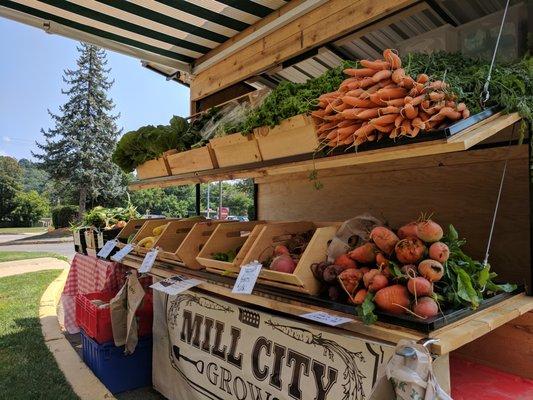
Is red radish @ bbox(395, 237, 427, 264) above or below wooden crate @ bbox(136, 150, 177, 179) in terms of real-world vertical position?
below

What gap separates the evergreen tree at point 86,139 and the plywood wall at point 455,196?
2623 centimetres

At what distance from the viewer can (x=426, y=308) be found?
1408 mm

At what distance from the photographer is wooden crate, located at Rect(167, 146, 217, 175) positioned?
3017 millimetres

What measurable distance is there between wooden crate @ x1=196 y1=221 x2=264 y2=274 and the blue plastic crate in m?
1.33

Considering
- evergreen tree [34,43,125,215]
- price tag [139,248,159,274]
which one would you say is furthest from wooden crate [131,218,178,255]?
evergreen tree [34,43,125,215]

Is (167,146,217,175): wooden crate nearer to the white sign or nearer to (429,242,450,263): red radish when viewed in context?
the white sign

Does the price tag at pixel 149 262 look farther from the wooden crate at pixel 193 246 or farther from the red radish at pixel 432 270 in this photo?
the red radish at pixel 432 270

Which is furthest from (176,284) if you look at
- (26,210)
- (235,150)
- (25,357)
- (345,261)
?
(26,210)

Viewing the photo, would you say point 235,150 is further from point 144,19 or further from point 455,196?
point 144,19

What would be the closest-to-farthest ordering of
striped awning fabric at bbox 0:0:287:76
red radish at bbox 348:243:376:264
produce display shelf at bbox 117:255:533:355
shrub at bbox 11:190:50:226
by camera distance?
produce display shelf at bbox 117:255:533:355, red radish at bbox 348:243:376:264, striped awning fabric at bbox 0:0:287:76, shrub at bbox 11:190:50:226

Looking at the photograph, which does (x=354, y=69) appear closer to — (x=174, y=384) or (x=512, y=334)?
(x=512, y=334)

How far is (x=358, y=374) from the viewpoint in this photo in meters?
1.71

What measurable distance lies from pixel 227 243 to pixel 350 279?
1315mm

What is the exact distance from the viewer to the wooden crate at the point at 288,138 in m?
2.02
